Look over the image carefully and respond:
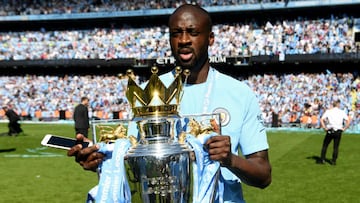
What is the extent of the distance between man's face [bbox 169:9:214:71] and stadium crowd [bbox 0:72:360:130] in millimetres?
29084

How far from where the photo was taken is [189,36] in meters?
2.60

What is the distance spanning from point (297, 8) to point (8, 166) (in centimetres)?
2813

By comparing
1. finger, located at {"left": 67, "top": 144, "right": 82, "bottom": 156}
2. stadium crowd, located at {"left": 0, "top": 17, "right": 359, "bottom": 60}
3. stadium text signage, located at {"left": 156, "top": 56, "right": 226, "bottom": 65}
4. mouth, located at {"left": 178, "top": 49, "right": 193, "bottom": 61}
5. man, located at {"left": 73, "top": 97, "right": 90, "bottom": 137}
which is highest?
stadium crowd, located at {"left": 0, "top": 17, "right": 359, "bottom": 60}

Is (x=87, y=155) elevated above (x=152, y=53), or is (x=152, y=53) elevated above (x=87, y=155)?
(x=152, y=53)

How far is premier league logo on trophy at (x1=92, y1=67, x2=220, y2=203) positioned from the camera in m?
2.25

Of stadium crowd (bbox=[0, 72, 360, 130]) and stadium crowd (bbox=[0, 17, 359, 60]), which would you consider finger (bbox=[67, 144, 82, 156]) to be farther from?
stadium crowd (bbox=[0, 17, 359, 60])

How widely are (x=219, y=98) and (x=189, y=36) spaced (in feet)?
1.13

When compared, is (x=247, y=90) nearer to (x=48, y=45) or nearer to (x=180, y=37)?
(x=180, y=37)

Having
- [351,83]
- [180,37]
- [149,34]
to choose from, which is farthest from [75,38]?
[180,37]

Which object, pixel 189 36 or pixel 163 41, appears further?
pixel 163 41

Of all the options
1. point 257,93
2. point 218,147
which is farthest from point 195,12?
point 257,93

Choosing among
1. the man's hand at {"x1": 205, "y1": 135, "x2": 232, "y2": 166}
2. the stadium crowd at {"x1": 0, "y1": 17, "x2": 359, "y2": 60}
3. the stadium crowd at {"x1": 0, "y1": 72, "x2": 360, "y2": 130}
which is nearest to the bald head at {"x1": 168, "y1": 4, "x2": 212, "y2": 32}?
the man's hand at {"x1": 205, "y1": 135, "x2": 232, "y2": 166}

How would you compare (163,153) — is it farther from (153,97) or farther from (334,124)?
(334,124)

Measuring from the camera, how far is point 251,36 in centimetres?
4041
